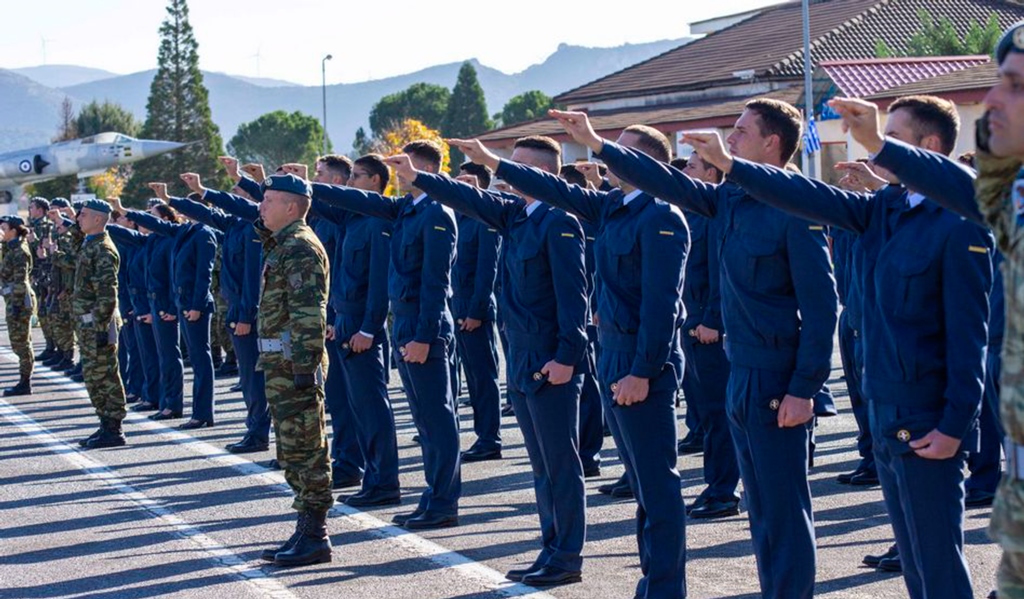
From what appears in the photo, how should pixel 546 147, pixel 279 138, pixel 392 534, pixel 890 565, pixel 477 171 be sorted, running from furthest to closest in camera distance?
1. pixel 279 138
2. pixel 477 171
3. pixel 392 534
4. pixel 546 147
5. pixel 890 565

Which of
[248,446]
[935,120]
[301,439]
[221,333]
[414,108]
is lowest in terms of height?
[248,446]

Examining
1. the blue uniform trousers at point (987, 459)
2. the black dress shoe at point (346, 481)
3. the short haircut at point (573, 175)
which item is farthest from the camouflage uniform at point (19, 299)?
the blue uniform trousers at point (987, 459)

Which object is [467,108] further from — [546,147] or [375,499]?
[546,147]

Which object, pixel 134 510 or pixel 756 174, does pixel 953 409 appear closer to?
pixel 756 174

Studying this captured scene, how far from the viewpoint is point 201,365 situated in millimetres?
14352

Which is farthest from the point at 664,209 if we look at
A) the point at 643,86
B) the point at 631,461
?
the point at 643,86

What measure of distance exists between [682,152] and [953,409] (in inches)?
1368

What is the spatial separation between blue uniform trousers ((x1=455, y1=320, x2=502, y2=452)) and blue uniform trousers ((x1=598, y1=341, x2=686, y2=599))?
4.96 metres

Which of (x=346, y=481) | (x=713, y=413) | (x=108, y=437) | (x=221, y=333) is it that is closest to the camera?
(x=713, y=413)

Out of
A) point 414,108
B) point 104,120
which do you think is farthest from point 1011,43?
point 414,108

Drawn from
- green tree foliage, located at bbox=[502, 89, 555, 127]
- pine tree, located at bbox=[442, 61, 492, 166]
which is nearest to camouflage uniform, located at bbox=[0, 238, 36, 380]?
green tree foliage, located at bbox=[502, 89, 555, 127]

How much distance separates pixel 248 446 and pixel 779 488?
24.1 feet

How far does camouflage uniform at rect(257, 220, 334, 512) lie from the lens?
26.1ft

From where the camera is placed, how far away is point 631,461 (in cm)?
681
